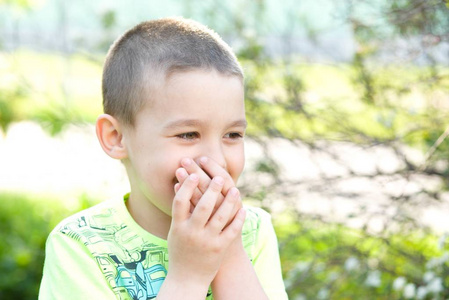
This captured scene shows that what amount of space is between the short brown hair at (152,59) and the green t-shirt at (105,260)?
0.31 m

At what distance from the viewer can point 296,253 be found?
13.1 feet

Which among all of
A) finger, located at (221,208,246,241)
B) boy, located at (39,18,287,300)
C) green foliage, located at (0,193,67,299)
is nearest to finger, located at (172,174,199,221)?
boy, located at (39,18,287,300)

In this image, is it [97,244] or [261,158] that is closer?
[97,244]

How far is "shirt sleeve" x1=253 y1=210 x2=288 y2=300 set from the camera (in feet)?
6.98

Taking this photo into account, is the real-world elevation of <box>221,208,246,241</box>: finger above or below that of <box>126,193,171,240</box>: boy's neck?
above

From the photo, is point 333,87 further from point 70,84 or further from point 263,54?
point 70,84

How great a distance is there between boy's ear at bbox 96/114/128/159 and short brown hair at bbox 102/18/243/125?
0.03 metres

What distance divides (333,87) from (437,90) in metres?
0.78

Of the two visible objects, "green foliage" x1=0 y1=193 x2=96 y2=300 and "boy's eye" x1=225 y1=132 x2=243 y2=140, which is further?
"green foliage" x1=0 y1=193 x2=96 y2=300

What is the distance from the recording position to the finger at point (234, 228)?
1.88 metres

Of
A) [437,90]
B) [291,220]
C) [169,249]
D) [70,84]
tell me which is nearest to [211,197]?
[169,249]

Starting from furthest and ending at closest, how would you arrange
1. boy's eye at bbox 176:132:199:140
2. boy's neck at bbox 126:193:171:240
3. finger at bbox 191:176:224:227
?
boy's neck at bbox 126:193:171:240 < boy's eye at bbox 176:132:199:140 < finger at bbox 191:176:224:227

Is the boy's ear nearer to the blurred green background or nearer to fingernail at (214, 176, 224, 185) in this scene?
fingernail at (214, 176, 224, 185)

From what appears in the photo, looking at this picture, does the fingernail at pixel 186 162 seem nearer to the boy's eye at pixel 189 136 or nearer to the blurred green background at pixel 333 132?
the boy's eye at pixel 189 136
